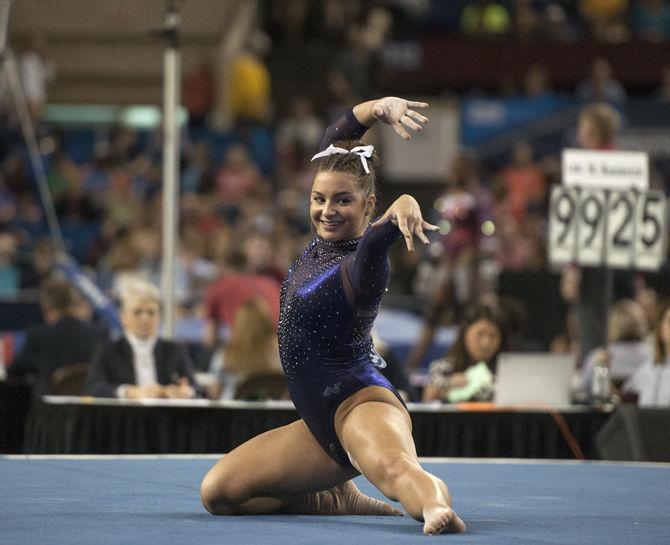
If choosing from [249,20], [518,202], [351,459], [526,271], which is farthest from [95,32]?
[351,459]

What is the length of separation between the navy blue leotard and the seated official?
3.07 m

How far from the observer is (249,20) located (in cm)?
1864

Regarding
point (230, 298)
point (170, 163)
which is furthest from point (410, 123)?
point (230, 298)

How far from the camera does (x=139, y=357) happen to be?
8148 millimetres

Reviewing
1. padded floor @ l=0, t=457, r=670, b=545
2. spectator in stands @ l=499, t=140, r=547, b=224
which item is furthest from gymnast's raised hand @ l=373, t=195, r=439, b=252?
spectator in stands @ l=499, t=140, r=547, b=224

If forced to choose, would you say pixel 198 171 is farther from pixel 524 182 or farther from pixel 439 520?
pixel 439 520

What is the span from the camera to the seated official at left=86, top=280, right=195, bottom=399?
26.3ft

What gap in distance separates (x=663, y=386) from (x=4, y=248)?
739 centimetres

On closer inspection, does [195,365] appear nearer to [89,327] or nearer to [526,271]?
[89,327]

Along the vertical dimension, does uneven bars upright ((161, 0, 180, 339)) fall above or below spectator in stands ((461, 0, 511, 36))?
below

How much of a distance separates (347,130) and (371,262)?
0.74 m

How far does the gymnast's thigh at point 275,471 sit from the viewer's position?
4.93 m

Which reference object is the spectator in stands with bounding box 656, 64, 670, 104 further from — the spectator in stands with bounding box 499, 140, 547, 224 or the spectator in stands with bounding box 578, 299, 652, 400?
the spectator in stands with bounding box 578, 299, 652, 400

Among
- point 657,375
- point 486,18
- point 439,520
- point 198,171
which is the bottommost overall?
point 439,520
